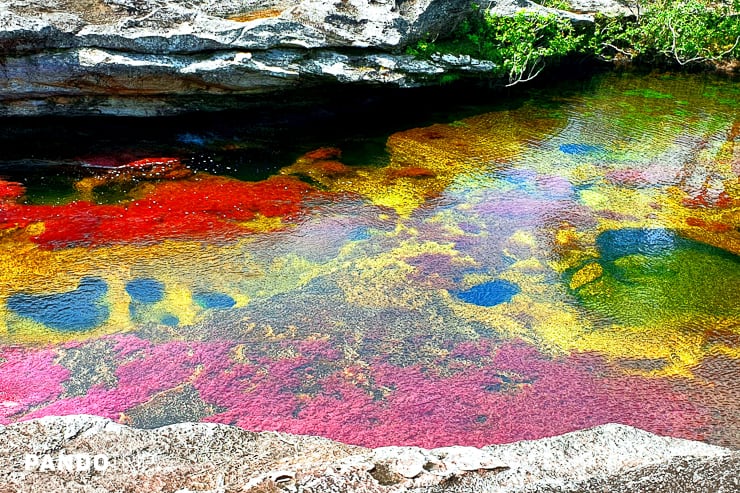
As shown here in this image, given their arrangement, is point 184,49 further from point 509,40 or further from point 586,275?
point 509,40

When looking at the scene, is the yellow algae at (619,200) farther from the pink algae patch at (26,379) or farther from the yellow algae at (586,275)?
the pink algae patch at (26,379)

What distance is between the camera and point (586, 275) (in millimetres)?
7438

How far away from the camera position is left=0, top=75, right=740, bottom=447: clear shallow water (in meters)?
5.41

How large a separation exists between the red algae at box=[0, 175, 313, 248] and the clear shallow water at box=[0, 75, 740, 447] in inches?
1.4

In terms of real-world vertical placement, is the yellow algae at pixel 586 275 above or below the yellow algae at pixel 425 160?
below

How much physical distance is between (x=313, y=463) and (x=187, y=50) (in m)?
7.33

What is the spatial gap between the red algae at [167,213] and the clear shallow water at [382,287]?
1.4 inches

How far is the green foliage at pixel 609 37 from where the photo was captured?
42.4ft

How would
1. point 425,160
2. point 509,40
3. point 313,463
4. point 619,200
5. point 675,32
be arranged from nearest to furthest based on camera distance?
point 313,463, point 619,200, point 425,160, point 509,40, point 675,32

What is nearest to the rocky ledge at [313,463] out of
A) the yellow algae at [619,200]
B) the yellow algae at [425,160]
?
the yellow algae at [425,160]

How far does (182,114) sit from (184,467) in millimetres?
8167

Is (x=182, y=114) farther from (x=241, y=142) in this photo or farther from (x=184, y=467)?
(x=184, y=467)

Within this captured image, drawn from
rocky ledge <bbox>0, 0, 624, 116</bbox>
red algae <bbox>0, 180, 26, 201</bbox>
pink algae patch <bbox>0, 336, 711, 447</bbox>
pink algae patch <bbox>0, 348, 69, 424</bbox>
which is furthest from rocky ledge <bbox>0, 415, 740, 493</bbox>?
rocky ledge <bbox>0, 0, 624, 116</bbox>

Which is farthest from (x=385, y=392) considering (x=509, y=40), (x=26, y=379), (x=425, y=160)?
(x=509, y=40)
